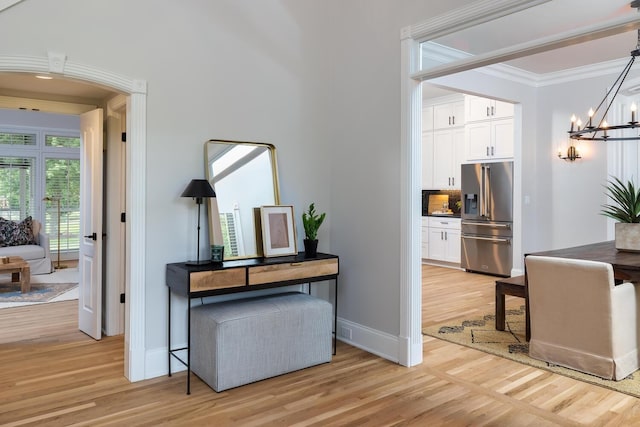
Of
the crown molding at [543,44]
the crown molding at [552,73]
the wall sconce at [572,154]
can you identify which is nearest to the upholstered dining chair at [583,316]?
the crown molding at [543,44]

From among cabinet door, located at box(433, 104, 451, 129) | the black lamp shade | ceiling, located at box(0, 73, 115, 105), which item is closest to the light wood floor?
the black lamp shade

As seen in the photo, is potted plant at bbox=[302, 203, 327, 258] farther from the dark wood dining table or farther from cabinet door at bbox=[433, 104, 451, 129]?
cabinet door at bbox=[433, 104, 451, 129]

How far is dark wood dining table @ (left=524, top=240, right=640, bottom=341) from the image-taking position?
3352mm

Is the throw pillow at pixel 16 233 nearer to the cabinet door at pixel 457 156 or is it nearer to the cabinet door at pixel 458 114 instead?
the cabinet door at pixel 457 156

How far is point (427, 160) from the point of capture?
28.4ft

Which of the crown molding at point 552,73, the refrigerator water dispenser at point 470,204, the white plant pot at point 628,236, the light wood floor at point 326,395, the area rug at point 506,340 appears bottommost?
the light wood floor at point 326,395

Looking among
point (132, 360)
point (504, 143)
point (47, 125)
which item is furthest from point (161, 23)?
point (47, 125)

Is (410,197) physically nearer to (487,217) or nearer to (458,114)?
(487,217)

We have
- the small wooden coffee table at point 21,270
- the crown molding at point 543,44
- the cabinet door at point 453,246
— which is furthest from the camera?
the cabinet door at point 453,246

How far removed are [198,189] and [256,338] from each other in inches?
43.8

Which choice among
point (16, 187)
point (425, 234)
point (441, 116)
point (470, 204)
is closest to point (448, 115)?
point (441, 116)

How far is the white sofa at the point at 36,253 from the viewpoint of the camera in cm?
720

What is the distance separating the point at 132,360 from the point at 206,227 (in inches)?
42.7

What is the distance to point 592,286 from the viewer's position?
3305 mm
